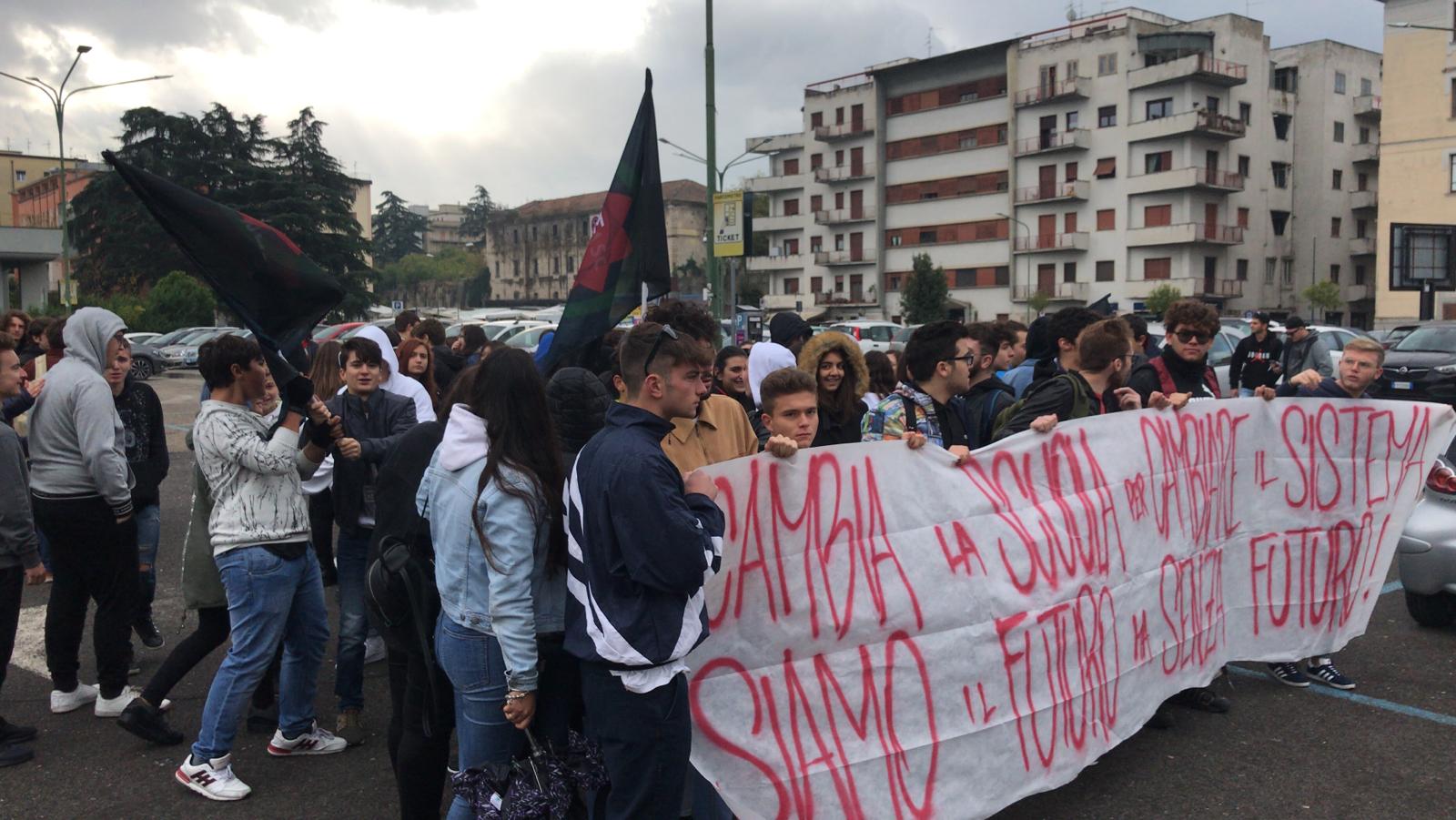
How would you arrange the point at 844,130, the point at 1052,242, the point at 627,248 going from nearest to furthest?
the point at 627,248
the point at 1052,242
the point at 844,130

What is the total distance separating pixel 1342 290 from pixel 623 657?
237ft

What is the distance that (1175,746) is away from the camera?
187 inches

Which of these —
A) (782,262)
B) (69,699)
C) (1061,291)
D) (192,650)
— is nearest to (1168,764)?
(192,650)

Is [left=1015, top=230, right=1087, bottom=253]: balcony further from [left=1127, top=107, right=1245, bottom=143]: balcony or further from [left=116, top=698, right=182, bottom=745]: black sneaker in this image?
[left=116, top=698, right=182, bottom=745]: black sneaker

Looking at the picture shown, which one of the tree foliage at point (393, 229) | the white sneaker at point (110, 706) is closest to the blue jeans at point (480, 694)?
the white sneaker at point (110, 706)

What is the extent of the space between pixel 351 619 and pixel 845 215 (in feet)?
232

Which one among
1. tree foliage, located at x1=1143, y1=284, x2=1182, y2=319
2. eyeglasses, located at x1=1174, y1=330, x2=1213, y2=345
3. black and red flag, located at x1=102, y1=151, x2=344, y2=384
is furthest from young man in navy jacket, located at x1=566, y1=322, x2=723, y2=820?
tree foliage, located at x1=1143, y1=284, x2=1182, y2=319

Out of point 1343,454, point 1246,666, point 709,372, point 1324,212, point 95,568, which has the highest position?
point 1324,212

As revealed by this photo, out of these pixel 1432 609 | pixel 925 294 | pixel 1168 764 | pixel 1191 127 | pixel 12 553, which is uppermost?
pixel 1191 127

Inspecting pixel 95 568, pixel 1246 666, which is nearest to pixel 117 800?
pixel 95 568

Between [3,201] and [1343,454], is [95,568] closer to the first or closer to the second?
[1343,454]

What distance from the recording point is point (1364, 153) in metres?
63.9

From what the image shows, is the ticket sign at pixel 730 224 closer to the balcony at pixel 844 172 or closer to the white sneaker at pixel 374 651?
the white sneaker at pixel 374 651

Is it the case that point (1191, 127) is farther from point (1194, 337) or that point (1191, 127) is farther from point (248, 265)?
point (248, 265)
